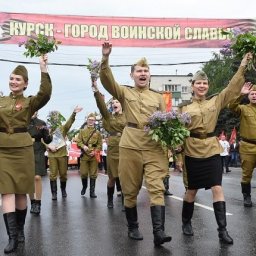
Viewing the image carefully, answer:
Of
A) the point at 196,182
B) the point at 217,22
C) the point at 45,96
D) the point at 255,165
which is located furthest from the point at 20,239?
the point at 217,22

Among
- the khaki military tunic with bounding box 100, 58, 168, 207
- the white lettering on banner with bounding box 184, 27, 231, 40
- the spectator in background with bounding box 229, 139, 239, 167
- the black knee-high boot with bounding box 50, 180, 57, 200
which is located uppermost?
the white lettering on banner with bounding box 184, 27, 231, 40

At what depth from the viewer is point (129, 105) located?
6.21 m

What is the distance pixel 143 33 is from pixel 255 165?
11.1 meters

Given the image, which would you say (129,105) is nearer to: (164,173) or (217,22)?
(164,173)

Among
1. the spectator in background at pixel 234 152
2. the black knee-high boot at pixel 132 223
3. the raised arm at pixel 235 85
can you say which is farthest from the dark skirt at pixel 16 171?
the spectator in background at pixel 234 152

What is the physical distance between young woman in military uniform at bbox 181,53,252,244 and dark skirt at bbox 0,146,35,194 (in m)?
1.93

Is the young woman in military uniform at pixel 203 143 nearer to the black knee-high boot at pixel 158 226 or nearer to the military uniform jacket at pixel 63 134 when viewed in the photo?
the black knee-high boot at pixel 158 226

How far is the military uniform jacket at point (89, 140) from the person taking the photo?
12.0 meters

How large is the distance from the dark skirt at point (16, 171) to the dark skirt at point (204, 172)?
1.94 metres

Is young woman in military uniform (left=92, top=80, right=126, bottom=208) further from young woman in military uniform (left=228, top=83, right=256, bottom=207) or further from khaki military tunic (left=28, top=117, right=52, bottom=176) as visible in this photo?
young woman in military uniform (left=228, top=83, right=256, bottom=207)

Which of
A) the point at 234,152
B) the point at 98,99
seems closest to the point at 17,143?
the point at 98,99

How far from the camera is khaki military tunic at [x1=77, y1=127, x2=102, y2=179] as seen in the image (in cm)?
1200

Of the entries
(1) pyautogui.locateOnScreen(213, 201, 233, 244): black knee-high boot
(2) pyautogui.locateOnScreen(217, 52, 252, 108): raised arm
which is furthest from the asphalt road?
(2) pyautogui.locateOnScreen(217, 52, 252, 108): raised arm

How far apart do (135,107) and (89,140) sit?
5.97 meters
